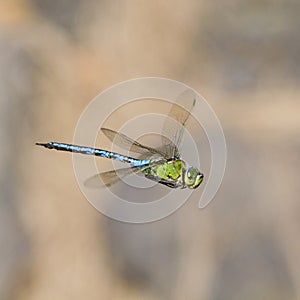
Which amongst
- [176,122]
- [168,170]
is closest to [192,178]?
[168,170]

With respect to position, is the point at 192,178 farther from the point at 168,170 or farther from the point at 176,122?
the point at 176,122

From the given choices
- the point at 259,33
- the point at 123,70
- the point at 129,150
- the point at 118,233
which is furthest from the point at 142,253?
the point at 259,33

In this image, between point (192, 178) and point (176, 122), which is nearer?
point (192, 178)

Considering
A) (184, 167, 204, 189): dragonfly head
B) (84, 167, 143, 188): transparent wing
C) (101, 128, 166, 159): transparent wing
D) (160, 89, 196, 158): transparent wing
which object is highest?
(160, 89, 196, 158): transparent wing

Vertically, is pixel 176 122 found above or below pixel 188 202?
above

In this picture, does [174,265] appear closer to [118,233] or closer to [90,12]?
[118,233]
